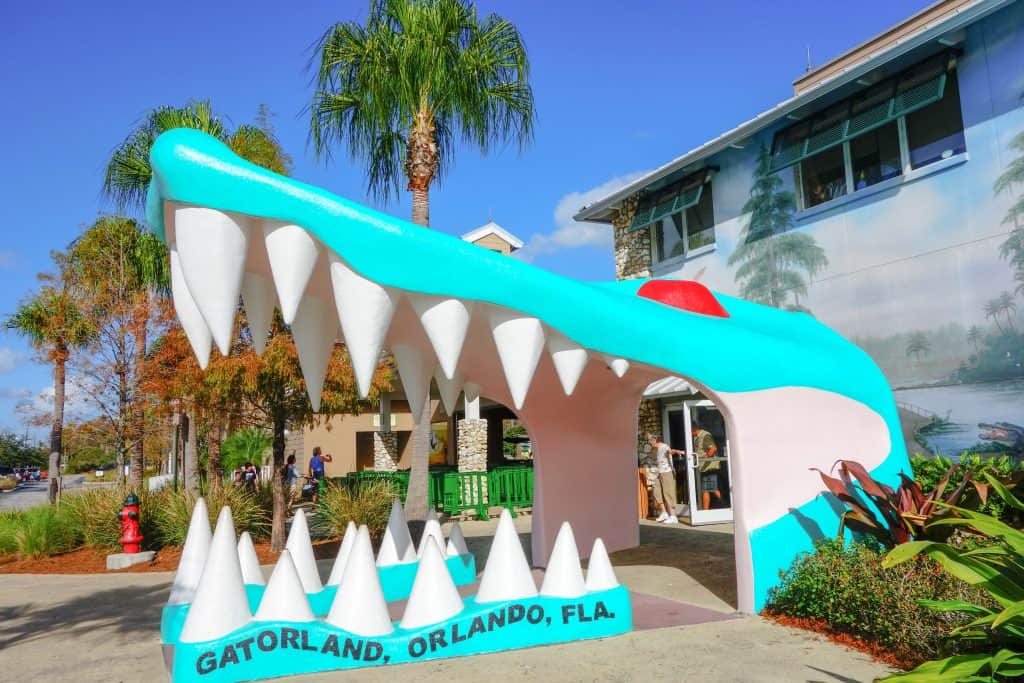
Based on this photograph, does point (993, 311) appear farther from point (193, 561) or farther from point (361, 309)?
point (193, 561)

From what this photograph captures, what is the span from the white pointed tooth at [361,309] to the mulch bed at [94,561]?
19.3ft

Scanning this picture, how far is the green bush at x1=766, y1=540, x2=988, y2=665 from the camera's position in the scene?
12.2ft

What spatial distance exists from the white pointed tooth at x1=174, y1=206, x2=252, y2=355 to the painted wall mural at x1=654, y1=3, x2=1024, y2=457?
21.8 ft

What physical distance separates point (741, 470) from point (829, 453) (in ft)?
2.69

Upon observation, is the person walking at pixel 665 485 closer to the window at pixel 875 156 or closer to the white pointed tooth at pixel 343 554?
the window at pixel 875 156

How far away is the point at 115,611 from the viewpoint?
19.7ft

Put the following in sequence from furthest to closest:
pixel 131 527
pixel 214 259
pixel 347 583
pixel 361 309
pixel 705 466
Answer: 1. pixel 705 466
2. pixel 131 527
3. pixel 347 583
4. pixel 361 309
5. pixel 214 259

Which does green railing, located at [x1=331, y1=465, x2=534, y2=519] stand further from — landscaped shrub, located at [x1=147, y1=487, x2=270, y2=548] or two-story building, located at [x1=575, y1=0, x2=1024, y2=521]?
two-story building, located at [x1=575, y1=0, x2=1024, y2=521]

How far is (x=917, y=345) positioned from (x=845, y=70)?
15.3ft

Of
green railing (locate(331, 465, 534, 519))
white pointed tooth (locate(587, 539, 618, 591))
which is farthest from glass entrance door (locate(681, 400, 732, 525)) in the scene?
white pointed tooth (locate(587, 539, 618, 591))

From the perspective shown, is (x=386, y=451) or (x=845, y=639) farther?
(x=386, y=451)

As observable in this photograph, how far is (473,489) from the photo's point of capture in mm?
13141

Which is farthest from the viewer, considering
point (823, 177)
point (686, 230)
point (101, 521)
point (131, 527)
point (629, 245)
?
point (629, 245)

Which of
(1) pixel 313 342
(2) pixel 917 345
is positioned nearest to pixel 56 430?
(1) pixel 313 342
